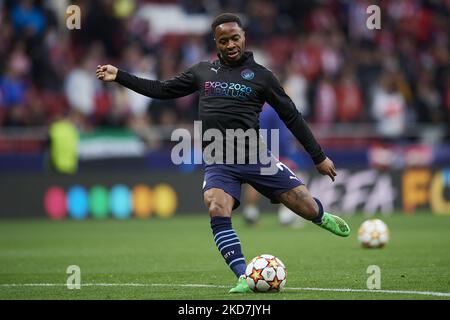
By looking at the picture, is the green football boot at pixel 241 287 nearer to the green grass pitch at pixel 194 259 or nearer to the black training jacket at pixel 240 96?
the green grass pitch at pixel 194 259

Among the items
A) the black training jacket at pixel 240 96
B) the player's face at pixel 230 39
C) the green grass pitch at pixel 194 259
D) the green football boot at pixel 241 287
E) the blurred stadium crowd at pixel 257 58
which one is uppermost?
the blurred stadium crowd at pixel 257 58

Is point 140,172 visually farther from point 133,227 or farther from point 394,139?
point 394,139

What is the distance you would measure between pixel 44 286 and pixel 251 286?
2076 mm

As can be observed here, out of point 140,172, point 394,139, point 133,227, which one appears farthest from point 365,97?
point 133,227

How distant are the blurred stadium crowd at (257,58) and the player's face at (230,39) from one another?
12170mm

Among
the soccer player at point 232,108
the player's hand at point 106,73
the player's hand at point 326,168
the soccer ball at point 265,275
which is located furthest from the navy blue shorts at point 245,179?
the player's hand at point 106,73

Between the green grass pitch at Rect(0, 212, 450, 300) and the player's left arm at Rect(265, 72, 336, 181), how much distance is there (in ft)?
3.62

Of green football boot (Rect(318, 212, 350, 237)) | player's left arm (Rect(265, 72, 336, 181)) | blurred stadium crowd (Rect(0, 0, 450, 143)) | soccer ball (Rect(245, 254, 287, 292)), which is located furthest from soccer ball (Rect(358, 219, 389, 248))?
blurred stadium crowd (Rect(0, 0, 450, 143))

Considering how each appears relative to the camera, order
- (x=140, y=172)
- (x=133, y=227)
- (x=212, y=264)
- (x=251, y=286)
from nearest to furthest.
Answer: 1. (x=251, y=286)
2. (x=212, y=264)
3. (x=133, y=227)
4. (x=140, y=172)

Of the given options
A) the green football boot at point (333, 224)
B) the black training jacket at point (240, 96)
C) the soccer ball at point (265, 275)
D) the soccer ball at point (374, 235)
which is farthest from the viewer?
the soccer ball at point (374, 235)

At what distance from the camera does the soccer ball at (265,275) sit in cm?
838

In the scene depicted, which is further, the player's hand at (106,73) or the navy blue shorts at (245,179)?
the player's hand at (106,73)

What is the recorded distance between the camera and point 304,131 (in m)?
9.14

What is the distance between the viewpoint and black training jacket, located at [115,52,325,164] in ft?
29.5
